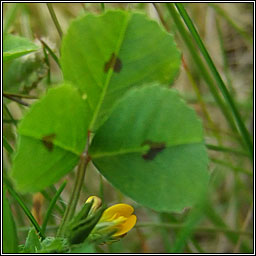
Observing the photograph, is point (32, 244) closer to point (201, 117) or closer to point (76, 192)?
point (76, 192)

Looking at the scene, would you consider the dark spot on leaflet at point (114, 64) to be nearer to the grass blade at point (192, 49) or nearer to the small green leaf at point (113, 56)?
the small green leaf at point (113, 56)

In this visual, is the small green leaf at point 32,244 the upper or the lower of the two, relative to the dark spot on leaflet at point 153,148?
lower

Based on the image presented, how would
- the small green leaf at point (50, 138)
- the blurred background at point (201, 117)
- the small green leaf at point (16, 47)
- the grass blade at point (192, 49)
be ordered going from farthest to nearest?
the blurred background at point (201, 117) < the grass blade at point (192, 49) < the small green leaf at point (16, 47) < the small green leaf at point (50, 138)

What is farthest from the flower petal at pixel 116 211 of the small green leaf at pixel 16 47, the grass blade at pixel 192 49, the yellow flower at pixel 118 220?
the grass blade at pixel 192 49

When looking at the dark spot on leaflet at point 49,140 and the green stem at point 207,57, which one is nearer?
the dark spot on leaflet at point 49,140

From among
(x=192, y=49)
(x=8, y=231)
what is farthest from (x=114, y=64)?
(x=192, y=49)

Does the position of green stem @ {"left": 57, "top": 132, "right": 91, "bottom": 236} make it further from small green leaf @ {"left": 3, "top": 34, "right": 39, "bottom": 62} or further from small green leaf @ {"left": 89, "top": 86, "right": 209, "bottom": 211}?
small green leaf @ {"left": 3, "top": 34, "right": 39, "bottom": 62}
